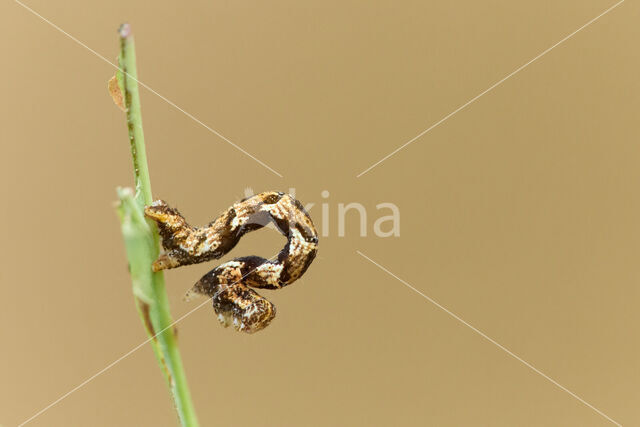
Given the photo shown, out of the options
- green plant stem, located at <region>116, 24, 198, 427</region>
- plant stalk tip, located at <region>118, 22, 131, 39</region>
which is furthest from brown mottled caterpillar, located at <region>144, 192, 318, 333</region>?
plant stalk tip, located at <region>118, 22, 131, 39</region>

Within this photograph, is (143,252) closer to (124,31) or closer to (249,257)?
(249,257)

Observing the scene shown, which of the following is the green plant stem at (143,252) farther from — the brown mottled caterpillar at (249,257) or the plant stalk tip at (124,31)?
the brown mottled caterpillar at (249,257)

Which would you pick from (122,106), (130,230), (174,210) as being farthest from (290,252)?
(122,106)

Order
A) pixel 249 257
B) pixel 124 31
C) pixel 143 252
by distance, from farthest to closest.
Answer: pixel 249 257
pixel 143 252
pixel 124 31

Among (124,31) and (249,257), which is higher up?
(124,31)

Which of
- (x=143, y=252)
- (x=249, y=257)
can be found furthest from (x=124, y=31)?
(x=249, y=257)

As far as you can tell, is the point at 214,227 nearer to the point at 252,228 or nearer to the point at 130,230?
the point at 252,228
